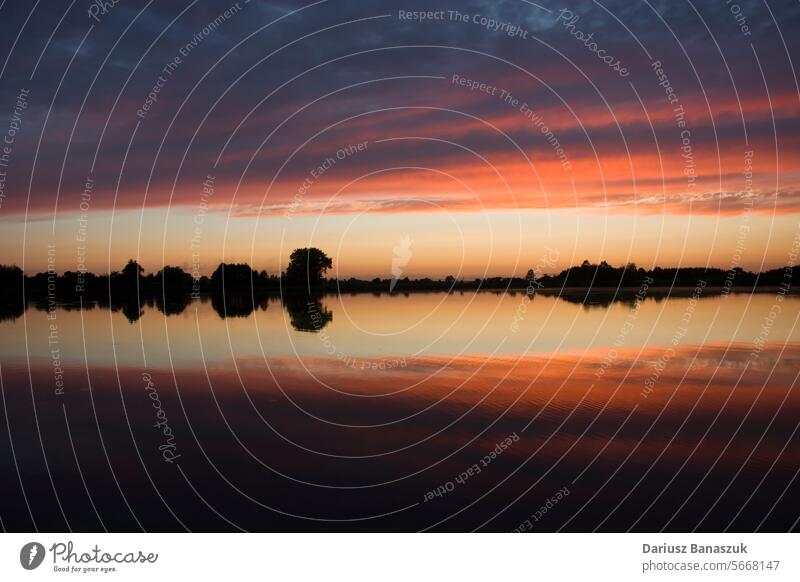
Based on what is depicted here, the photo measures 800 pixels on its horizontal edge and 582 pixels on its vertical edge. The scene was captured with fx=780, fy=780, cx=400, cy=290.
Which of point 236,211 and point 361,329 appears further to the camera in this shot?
point 361,329

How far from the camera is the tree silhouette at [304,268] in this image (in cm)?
7131

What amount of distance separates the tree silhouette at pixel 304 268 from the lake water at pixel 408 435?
3756 centimetres

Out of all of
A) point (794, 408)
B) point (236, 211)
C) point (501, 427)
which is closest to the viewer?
point (501, 427)

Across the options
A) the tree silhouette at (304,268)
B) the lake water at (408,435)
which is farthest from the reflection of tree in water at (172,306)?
the lake water at (408,435)

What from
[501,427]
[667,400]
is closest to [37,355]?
[501,427]

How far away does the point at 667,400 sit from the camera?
21422 millimetres

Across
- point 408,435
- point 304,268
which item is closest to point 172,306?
point 304,268

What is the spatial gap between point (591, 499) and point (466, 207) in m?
17.0

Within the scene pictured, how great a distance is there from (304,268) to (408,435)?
209ft

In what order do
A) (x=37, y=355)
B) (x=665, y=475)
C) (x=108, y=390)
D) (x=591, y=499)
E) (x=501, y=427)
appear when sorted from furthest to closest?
(x=37, y=355), (x=108, y=390), (x=501, y=427), (x=665, y=475), (x=591, y=499)

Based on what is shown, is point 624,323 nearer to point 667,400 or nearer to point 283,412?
point 667,400

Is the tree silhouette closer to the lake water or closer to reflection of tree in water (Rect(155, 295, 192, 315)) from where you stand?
reflection of tree in water (Rect(155, 295, 192, 315))

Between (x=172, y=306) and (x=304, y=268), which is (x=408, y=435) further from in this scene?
(x=304, y=268)

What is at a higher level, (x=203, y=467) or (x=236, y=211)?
(x=236, y=211)
